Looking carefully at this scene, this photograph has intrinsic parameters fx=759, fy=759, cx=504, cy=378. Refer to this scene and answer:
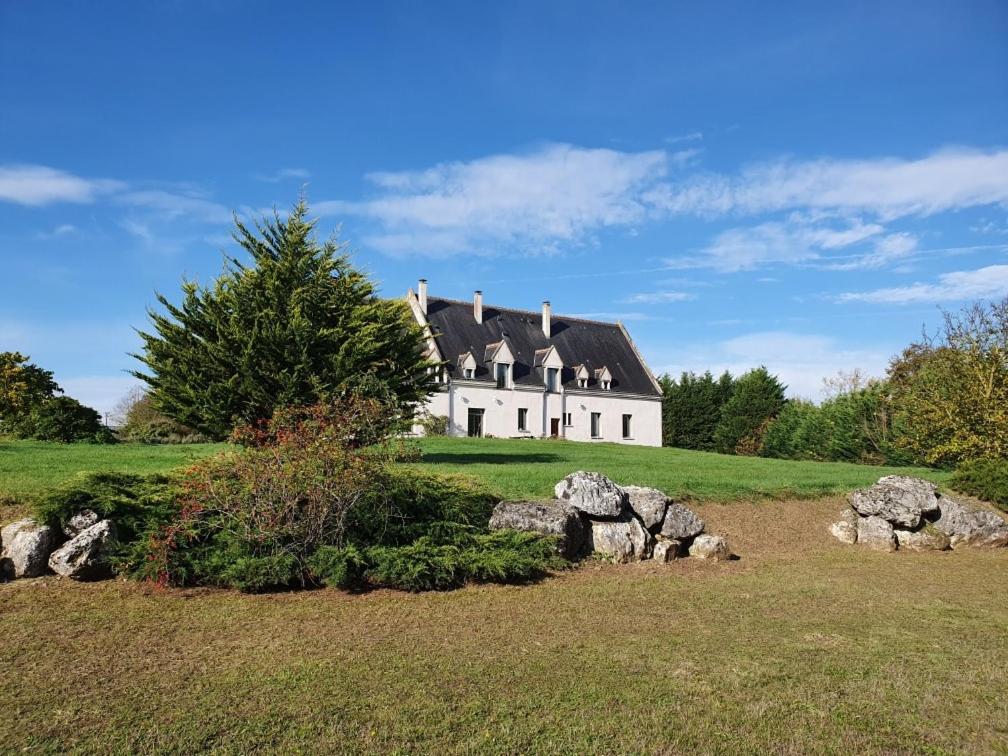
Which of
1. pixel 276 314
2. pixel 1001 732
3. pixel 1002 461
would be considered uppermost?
pixel 276 314

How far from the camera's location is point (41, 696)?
6340mm

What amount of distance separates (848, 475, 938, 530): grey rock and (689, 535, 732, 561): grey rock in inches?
184

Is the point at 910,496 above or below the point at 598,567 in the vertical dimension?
above

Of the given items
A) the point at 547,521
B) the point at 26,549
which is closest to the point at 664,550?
the point at 547,521

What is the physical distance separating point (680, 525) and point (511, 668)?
7566 mm

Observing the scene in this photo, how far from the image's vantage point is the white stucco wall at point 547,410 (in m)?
44.3

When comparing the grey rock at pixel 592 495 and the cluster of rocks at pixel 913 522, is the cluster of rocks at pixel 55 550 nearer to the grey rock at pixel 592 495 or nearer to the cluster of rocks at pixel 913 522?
the grey rock at pixel 592 495

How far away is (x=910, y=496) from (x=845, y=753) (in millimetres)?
12964

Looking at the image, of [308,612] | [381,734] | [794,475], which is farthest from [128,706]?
[794,475]

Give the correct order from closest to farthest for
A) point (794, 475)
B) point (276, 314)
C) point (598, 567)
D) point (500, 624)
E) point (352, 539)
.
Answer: point (500, 624), point (352, 539), point (598, 567), point (276, 314), point (794, 475)

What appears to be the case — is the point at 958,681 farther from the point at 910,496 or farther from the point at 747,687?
the point at 910,496

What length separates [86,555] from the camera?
10.4 m

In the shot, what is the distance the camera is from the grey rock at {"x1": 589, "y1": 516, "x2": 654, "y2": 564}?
13.2 meters

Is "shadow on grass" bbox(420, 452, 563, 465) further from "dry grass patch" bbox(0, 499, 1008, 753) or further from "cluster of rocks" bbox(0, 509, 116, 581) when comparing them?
"cluster of rocks" bbox(0, 509, 116, 581)
